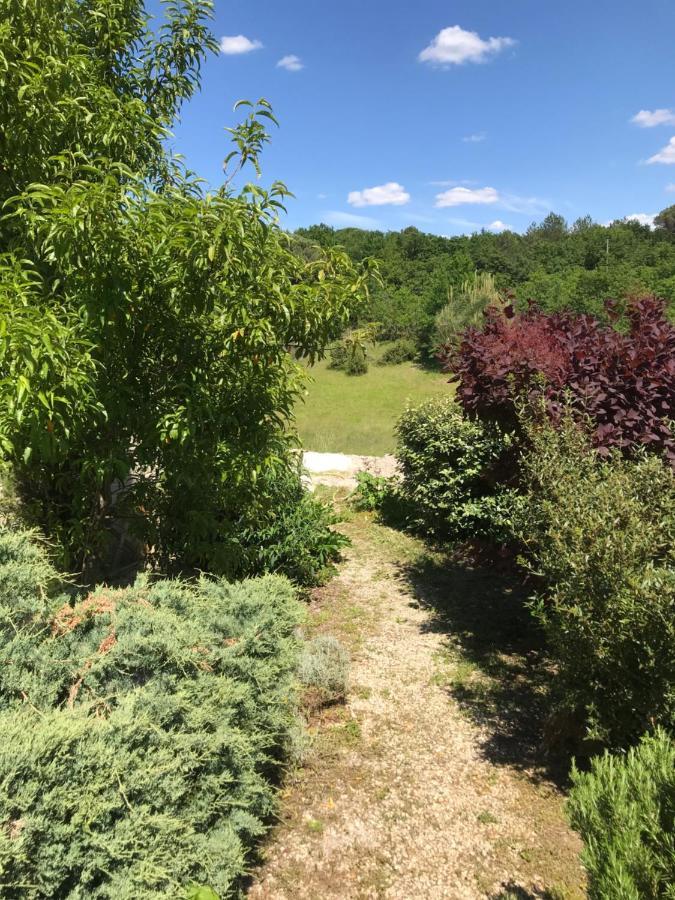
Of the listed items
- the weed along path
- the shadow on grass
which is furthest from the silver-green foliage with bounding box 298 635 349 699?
the shadow on grass

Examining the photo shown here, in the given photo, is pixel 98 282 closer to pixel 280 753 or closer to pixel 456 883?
pixel 280 753

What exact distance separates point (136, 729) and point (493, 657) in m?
3.30

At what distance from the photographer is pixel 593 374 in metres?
4.02

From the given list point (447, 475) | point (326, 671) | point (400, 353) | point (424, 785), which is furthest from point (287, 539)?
point (400, 353)

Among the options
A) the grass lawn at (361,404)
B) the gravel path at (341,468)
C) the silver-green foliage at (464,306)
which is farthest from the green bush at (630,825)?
the silver-green foliage at (464,306)

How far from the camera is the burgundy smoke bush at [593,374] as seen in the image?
3818 millimetres

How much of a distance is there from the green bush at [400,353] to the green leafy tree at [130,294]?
1380 inches

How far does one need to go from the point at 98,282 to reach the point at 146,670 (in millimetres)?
1818

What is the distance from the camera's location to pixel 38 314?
2395 mm

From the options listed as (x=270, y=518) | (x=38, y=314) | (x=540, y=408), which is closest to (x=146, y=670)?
(x=38, y=314)

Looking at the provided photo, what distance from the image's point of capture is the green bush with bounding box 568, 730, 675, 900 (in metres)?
1.67

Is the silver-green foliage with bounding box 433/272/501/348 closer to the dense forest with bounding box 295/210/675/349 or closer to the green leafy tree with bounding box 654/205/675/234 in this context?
the dense forest with bounding box 295/210/675/349

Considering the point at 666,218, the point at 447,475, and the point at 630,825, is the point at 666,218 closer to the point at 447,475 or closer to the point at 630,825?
the point at 447,475

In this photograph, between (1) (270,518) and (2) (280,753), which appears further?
(1) (270,518)
